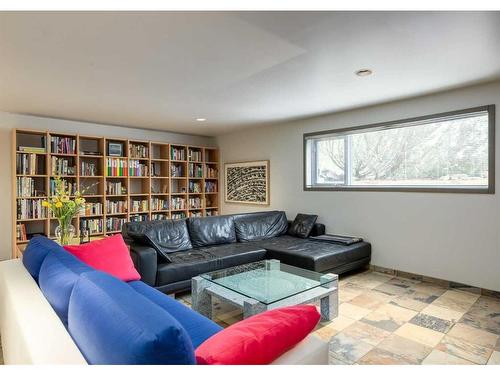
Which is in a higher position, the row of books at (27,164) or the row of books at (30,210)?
the row of books at (27,164)

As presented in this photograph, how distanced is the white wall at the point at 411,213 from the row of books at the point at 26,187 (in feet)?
11.9

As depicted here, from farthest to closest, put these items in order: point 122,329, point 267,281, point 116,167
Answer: point 116,167 < point 267,281 < point 122,329

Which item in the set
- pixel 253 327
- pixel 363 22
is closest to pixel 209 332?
pixel 253 327

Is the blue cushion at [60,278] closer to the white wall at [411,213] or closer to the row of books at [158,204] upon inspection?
the white wall at [411,213]

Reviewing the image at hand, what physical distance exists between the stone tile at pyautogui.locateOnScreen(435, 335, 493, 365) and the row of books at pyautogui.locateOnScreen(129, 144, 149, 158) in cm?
481

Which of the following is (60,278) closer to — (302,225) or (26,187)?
(302,225)

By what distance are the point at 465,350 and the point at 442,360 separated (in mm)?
253

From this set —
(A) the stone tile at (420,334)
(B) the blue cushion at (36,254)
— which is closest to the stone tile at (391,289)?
(A) the stone tile at (420,334)

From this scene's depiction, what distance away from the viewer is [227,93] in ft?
11.1

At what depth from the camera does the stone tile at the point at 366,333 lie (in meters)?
2.27

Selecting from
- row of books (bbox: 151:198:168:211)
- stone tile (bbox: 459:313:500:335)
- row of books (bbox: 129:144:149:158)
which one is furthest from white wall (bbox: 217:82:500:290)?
row of books (bbox: 129:144:149:158)

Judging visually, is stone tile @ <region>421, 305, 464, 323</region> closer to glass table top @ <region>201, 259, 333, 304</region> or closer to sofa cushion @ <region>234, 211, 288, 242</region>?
glass table top @ <region>201, 259, 333, 304</region>

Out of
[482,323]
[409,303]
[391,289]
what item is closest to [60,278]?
[409,303]

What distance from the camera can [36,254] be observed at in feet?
6.22
